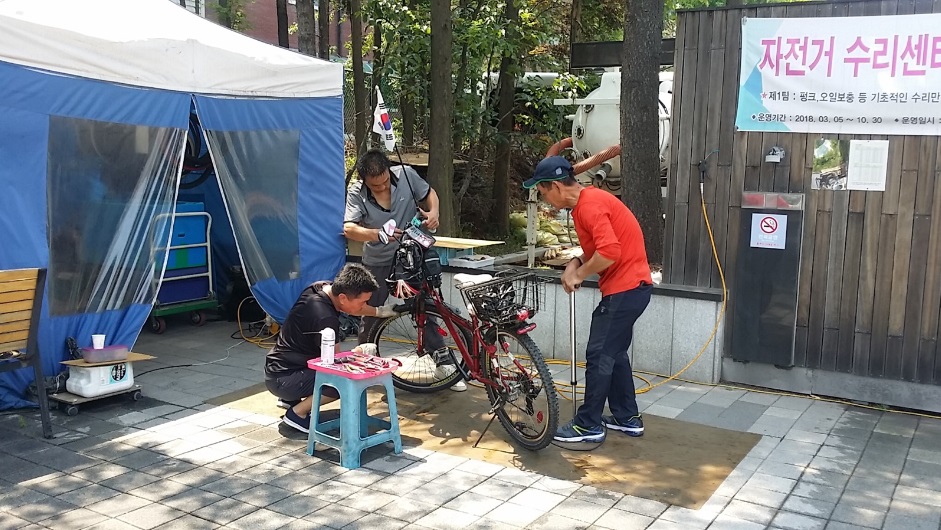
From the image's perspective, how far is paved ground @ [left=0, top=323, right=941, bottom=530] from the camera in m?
3.64

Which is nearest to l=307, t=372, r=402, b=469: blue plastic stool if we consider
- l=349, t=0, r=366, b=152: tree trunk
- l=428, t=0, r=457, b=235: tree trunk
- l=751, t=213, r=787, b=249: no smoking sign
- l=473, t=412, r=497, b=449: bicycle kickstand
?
l=473, t=412, r=497, b=449: bicycle kickstand

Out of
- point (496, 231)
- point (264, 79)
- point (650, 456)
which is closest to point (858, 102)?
point (650, 456)

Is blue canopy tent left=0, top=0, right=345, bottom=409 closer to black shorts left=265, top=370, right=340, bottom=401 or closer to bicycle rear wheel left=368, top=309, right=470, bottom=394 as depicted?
bicycle rear wheel left=368, top=309, right=470, bottom=394

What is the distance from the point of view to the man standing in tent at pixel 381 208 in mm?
5566

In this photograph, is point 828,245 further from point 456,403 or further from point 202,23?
point 202,23

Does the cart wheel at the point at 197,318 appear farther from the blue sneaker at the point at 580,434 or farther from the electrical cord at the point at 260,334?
the blue sneaker at the point at 580,434

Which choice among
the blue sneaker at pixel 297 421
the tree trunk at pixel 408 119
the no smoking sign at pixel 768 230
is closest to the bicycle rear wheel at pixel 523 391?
the blue sneaker at pixel 297 421

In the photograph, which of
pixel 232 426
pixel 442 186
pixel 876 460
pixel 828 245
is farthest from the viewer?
pixel 442 186

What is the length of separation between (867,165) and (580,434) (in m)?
2.56

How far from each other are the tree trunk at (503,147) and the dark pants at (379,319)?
6.10m

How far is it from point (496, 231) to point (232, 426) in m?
8.11

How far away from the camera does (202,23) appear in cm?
635

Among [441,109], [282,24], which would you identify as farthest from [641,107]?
[282,24]

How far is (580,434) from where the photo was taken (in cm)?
461
